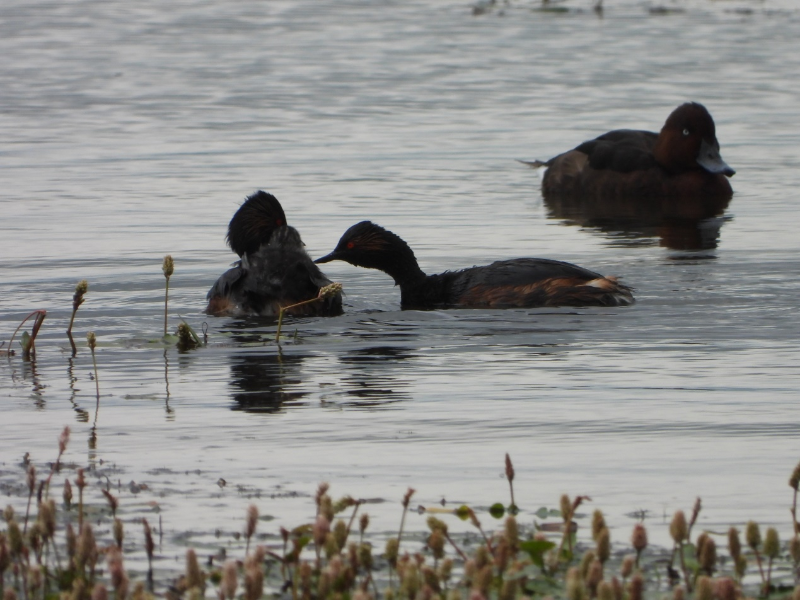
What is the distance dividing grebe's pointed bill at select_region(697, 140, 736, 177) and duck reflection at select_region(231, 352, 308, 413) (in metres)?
8.58

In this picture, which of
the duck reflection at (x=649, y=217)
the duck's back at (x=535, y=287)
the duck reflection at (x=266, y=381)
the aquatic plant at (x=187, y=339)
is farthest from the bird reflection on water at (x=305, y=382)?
the duck reflection at (x=649, y=217)

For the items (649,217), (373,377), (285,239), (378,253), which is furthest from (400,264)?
(649,217)

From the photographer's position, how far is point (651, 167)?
17656mm

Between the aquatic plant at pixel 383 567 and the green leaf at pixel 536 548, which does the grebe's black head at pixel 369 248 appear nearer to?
the aquatic plant at pixel 383 567

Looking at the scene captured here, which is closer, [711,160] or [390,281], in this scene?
[390,281]

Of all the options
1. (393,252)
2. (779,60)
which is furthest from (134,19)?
(393,252)

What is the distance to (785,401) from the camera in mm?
8000

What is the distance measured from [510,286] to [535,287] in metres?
0.18

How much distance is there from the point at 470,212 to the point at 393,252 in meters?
3.61

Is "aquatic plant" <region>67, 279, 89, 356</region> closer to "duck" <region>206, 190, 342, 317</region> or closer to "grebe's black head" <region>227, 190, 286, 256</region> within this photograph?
"duck" <region>206, 190, 342, 317</region>

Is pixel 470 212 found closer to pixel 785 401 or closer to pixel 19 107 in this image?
pixel 785 401

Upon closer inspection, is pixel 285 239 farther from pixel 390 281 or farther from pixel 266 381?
pixel 266 381

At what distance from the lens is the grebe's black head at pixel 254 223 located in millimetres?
11953

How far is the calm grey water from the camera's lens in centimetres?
673
